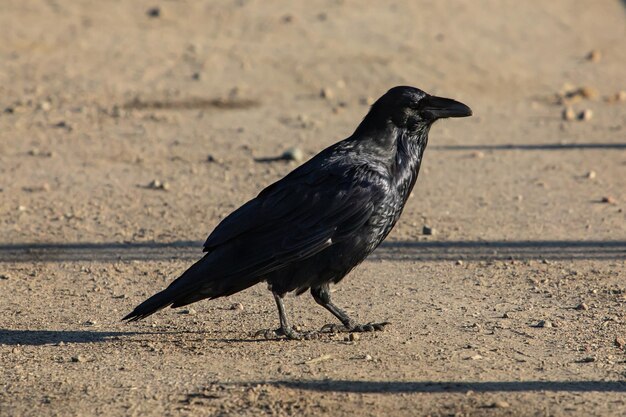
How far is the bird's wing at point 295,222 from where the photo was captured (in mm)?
5902

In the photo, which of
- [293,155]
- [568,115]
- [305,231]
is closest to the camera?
[305,231]

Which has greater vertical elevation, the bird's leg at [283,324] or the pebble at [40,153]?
the bird's leg at [283,324]

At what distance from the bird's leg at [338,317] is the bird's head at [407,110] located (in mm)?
906

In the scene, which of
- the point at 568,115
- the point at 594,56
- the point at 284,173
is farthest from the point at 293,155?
the point at 594,56

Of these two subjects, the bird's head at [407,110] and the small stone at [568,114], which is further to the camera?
the small stone at [568,114]

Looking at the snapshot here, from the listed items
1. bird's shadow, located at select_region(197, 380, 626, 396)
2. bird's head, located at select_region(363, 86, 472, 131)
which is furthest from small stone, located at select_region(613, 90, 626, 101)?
bird's shadow, located at select_region(197, 380, 626, 396)

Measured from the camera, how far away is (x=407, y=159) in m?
6.18

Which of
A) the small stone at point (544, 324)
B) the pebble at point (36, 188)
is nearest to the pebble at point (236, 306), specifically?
the small stone at point (544, 324)

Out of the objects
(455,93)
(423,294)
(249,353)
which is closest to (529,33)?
(455,93)

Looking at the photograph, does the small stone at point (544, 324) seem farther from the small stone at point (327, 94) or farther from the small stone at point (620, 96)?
the small stone at point (620, 96)

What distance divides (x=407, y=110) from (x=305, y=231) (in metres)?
0.89

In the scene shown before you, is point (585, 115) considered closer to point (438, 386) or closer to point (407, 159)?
point (407, 159)

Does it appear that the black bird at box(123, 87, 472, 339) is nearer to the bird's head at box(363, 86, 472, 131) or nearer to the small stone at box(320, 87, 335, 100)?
the bird's head at box(363, 86, 472, 131)

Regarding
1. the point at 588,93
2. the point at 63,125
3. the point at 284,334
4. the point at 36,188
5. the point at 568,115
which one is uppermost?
the point at 588,93
